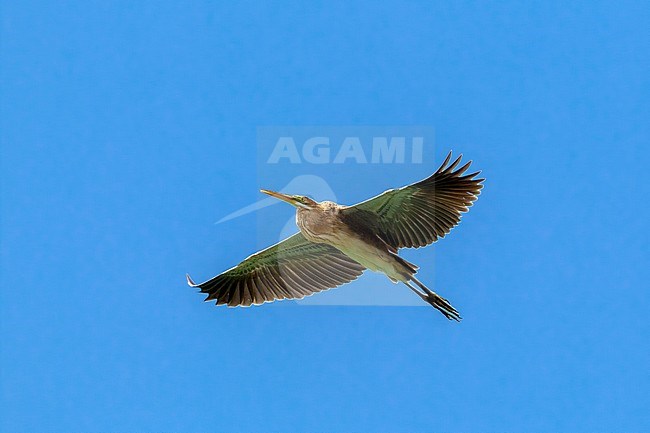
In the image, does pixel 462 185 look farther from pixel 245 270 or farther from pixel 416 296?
pixel 245 270

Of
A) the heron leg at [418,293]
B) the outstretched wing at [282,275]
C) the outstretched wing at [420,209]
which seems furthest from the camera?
the outstretched wing at [282,275]

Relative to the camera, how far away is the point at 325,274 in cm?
1630

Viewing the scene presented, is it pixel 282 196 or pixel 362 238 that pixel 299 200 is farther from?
pixel 362 238

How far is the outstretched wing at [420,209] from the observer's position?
14922 mm

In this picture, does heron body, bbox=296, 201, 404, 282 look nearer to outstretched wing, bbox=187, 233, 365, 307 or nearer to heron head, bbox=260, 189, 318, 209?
heron head, bbox=260, 189, 318, 209

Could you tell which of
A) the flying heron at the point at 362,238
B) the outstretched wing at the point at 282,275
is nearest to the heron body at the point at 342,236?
the flying heron at the point at 362,238

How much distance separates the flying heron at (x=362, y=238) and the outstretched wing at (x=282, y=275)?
13mm

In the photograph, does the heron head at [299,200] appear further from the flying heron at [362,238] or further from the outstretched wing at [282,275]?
the outstretched wing at [282,275]

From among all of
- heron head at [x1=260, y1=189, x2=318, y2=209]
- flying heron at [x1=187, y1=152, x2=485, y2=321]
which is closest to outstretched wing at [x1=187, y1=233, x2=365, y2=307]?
flying heron at [x1=187, y1=152, x2=485, y2=321]

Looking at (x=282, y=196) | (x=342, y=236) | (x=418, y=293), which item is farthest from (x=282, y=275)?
(x=418, y=293)

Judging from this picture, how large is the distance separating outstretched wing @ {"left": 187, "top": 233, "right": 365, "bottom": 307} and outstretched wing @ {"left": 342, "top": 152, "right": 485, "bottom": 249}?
0.99 m

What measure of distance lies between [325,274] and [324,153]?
1.59m

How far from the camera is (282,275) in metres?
16.4

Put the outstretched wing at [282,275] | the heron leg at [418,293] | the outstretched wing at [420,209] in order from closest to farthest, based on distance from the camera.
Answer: the outstretched wing at [420,209]
the heron leg at [418,293]
the outstretched wing at [282,275]
